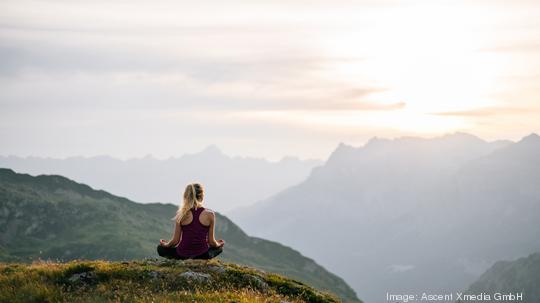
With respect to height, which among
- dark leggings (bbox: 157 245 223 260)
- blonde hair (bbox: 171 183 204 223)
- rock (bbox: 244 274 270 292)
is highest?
blonde hair (bbox: 171 183 204 223)

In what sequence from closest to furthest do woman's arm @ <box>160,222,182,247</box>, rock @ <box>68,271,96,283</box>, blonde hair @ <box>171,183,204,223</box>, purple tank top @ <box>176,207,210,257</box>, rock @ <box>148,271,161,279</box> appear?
rock @ <box>68,271,96,283</box> → rock @ <box>148,271,161,279</box> → blonde hair @ <box>171,183,204,223</box> → purple tank top @ <box>176,207,210,257</box> → woman's arm @ <box>160,222,182,247</box>

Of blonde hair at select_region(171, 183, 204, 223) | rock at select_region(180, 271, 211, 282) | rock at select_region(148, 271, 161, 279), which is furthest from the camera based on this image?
blonde hair at select_region(171, 183, 204, 223)

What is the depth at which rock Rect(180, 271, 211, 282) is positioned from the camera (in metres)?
19.1

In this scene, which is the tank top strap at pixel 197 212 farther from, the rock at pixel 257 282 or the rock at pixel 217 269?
the rock at pixel 257 282

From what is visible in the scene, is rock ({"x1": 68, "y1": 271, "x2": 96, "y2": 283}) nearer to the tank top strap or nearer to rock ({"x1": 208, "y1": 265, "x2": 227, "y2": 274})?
the tank top strap

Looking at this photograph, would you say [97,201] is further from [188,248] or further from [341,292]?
[188,248]

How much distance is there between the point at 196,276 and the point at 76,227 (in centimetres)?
13123

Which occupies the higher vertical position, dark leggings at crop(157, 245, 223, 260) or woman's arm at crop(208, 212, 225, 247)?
woman's arm at crop(208, 212, 225, 247)

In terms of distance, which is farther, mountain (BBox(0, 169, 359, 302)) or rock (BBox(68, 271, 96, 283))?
mountain (BBox(0, 169, 359, 302))

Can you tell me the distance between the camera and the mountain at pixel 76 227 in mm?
119250

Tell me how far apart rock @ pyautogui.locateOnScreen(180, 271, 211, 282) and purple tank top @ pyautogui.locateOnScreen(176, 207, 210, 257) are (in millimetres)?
1871

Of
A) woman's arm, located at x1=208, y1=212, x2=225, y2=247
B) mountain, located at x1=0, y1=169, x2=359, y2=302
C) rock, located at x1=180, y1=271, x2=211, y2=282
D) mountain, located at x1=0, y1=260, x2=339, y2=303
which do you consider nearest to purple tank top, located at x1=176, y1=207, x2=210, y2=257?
woman's arm, located at x1=208, y1=212, x2=225, y2=247

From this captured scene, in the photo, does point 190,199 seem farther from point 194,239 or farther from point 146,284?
point 146,284

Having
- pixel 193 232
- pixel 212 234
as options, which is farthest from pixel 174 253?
pixel 212 234
